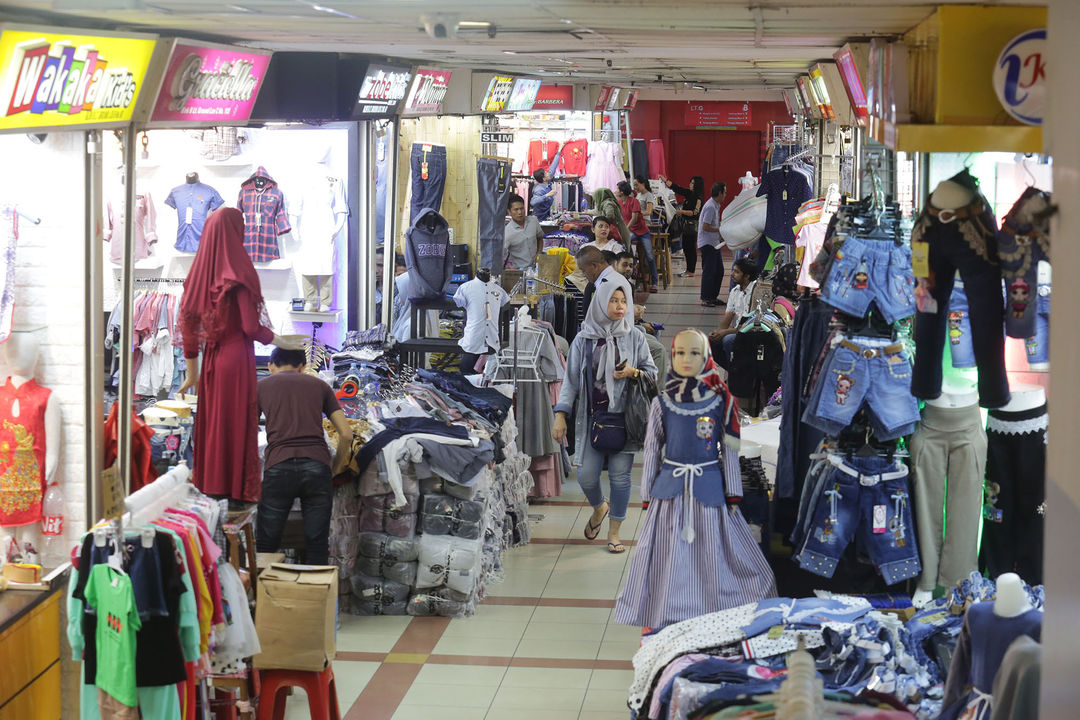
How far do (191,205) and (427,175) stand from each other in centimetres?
332

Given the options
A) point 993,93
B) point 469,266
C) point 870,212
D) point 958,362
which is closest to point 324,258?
point 469,266

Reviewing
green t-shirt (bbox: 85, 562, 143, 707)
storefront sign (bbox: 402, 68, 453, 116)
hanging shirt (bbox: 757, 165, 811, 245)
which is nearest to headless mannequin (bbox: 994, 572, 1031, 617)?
green t-shirt (bbox: 85, 562, 143, 707)

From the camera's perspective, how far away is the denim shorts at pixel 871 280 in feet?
18.5

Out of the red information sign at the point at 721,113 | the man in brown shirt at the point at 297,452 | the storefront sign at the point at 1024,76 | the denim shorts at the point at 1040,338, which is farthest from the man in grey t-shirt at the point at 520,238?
the red information sign at the point at 721,113

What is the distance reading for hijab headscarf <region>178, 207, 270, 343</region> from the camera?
260 inches

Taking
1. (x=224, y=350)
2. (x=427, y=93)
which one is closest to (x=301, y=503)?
(x=224, y=350)

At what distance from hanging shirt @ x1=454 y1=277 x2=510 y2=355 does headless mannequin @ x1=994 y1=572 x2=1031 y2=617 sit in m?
6.52

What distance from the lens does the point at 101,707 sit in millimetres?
4660

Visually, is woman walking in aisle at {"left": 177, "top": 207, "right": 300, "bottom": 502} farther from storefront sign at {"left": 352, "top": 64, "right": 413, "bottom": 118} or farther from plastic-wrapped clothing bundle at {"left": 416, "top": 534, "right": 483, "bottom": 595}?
storefront sign at {"left": 352, "top": 64, "right": 413, "bottom": 118}

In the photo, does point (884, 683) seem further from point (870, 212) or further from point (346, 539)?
point (346, 539)

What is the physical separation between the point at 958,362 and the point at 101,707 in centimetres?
348

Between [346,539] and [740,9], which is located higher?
[740,9]

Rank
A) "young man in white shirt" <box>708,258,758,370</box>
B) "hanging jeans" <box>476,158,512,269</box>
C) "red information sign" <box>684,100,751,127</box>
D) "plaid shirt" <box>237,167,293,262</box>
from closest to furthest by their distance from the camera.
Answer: "plaid shirt" <box>237,167,293,262</box>, "young man in white shirt" <box>708,258,758,370</box>, "hanging jeans" <box>476,158,512,269</box>, "red information sign" <box>684,100,751,127</box>

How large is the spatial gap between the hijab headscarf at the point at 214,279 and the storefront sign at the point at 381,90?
2907 millimetres
